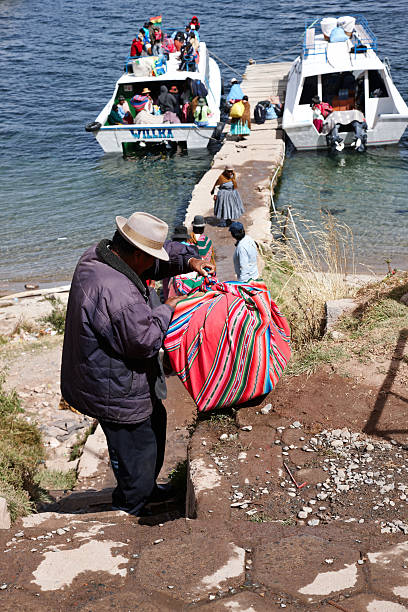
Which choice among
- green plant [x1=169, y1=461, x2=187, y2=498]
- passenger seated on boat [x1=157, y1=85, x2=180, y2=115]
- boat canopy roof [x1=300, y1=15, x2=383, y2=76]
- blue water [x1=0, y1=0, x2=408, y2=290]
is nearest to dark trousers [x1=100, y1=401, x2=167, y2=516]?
green plant [x1=169, y1=461, x2=187, y2=498]

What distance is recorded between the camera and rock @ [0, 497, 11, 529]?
11.5 feet

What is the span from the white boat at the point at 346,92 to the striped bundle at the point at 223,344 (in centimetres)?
1254

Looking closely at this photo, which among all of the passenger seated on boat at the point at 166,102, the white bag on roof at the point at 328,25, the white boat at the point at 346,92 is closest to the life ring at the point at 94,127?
the passenger seated on boat at the point at 166,102

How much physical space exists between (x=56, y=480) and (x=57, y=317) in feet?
14.4

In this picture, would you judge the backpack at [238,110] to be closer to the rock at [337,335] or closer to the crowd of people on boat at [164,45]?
the crowd of people on boat at [164,45]

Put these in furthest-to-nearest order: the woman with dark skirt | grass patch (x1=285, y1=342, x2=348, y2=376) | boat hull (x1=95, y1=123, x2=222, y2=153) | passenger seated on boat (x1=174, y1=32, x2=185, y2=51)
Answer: passenger seated on boat (x1=174, y1=32, x2=185, y2=51), boat hull (x1=95, y1=123, x2=222, y2=153), the woman with dark skirt, grass patch (x1=285, y1=342, x2=348, y2=376)

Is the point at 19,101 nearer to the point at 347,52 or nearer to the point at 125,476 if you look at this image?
the point at 347,52

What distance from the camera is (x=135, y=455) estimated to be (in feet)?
12.4

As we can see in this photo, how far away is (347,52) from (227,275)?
10.3 metres

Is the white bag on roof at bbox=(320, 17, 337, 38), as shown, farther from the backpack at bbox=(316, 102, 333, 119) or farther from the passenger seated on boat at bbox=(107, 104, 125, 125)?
the passenger seated on boat at bbox=(107, 104, 125, 125)

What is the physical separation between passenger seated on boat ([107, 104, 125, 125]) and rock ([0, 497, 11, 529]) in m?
15.0

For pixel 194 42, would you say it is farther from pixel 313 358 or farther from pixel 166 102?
pixel 313 358

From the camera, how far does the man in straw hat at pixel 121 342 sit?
3336 millimetres

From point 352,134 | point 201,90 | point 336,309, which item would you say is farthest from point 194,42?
point 336,309
